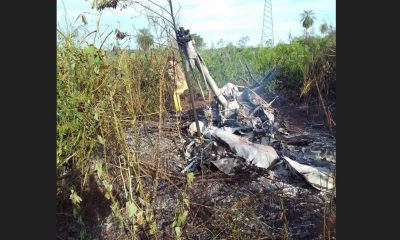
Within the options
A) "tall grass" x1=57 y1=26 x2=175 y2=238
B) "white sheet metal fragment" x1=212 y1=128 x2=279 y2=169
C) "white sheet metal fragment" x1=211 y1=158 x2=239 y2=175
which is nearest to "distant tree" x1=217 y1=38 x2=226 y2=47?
"tall grass" x1=57 y1=26 x2=175 y2=238

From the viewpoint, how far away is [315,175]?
283 cm

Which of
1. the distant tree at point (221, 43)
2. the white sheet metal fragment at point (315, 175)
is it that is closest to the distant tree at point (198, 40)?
the distant tree at point (221, 43)

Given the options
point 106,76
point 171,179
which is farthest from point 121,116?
point 171,179

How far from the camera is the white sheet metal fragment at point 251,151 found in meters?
2.89

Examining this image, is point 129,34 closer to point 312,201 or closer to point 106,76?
point 106,76

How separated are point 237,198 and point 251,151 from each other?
236mm

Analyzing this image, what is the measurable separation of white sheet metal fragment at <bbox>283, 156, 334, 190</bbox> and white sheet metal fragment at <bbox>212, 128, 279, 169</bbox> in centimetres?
10

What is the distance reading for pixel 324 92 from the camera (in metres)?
2.82

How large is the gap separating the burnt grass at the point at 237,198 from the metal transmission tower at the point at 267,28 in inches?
10.9

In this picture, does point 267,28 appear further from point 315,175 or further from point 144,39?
point 315,175

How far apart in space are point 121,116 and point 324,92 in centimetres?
98

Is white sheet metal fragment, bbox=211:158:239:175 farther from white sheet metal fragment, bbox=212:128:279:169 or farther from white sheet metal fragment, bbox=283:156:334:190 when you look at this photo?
white sheet metal fragment, bbox=283:156:334:190

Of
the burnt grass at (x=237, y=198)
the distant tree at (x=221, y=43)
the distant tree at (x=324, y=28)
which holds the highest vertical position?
the distant tree at (x=324, y=28)

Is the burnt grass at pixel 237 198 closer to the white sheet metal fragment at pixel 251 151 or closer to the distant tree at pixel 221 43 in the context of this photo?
the white sheet metal fragment at pixel 251 151
